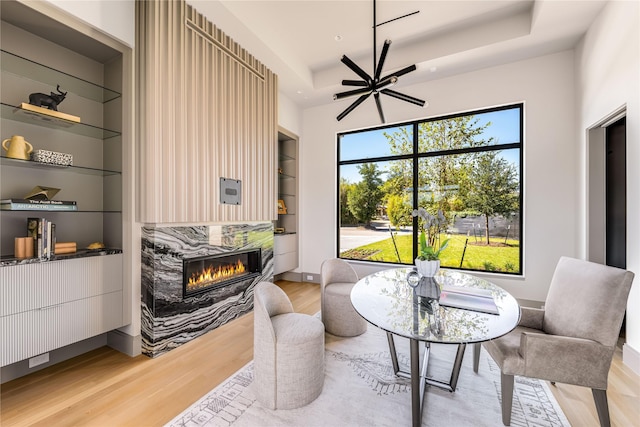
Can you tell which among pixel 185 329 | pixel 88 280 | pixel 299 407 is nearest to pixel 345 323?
pixel 299 407

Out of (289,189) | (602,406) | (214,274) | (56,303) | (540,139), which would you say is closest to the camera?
(602,406)

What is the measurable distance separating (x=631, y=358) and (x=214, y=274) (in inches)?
159

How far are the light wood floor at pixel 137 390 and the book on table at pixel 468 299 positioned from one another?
845 millimetres

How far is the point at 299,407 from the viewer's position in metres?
1.73

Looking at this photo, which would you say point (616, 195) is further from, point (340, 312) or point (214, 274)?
point (214, 274)

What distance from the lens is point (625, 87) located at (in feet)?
7.61

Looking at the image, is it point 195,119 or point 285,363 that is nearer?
point 285,363

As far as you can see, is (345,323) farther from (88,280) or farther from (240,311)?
(88,280)

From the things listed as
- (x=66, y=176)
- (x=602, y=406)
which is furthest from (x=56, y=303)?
(x=602, y=406)

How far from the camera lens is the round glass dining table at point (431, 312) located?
1373 millimetres

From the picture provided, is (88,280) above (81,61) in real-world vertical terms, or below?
below

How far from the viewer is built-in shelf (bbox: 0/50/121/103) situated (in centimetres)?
207

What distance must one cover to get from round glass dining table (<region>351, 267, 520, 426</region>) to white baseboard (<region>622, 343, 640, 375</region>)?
1315 mm

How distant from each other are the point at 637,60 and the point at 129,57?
4.44 metres
